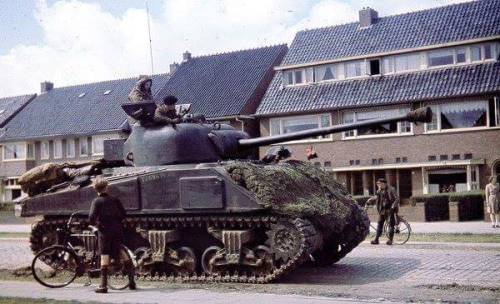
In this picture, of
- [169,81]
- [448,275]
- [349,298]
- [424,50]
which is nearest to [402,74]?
[424,50]

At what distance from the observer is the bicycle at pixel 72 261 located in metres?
12.2

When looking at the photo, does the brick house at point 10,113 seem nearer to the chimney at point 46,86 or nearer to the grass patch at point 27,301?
the chimney at point 46,86

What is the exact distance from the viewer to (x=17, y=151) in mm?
54875

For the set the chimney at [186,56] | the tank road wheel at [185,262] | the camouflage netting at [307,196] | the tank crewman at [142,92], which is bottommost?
the tank road wheel at [185,262]

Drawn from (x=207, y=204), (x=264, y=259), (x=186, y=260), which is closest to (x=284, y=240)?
(x=264, y=259)

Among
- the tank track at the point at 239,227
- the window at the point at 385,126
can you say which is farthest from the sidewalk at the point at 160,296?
the window at the point at 385,126

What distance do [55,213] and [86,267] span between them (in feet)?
3.93

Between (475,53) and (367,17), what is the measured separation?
728 cm

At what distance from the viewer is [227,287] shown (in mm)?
11219

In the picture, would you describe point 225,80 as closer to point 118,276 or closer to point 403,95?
point 403,95

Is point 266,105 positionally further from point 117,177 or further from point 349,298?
point 349,298

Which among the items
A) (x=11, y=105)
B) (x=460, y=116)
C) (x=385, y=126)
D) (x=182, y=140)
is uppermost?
(x=11, y=105)

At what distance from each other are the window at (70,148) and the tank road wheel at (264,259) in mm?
42460

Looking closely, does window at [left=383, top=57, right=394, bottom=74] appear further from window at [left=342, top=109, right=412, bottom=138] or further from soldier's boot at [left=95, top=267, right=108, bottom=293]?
soldier's boot at [left=95, top=267, right=108, bottom=293]
